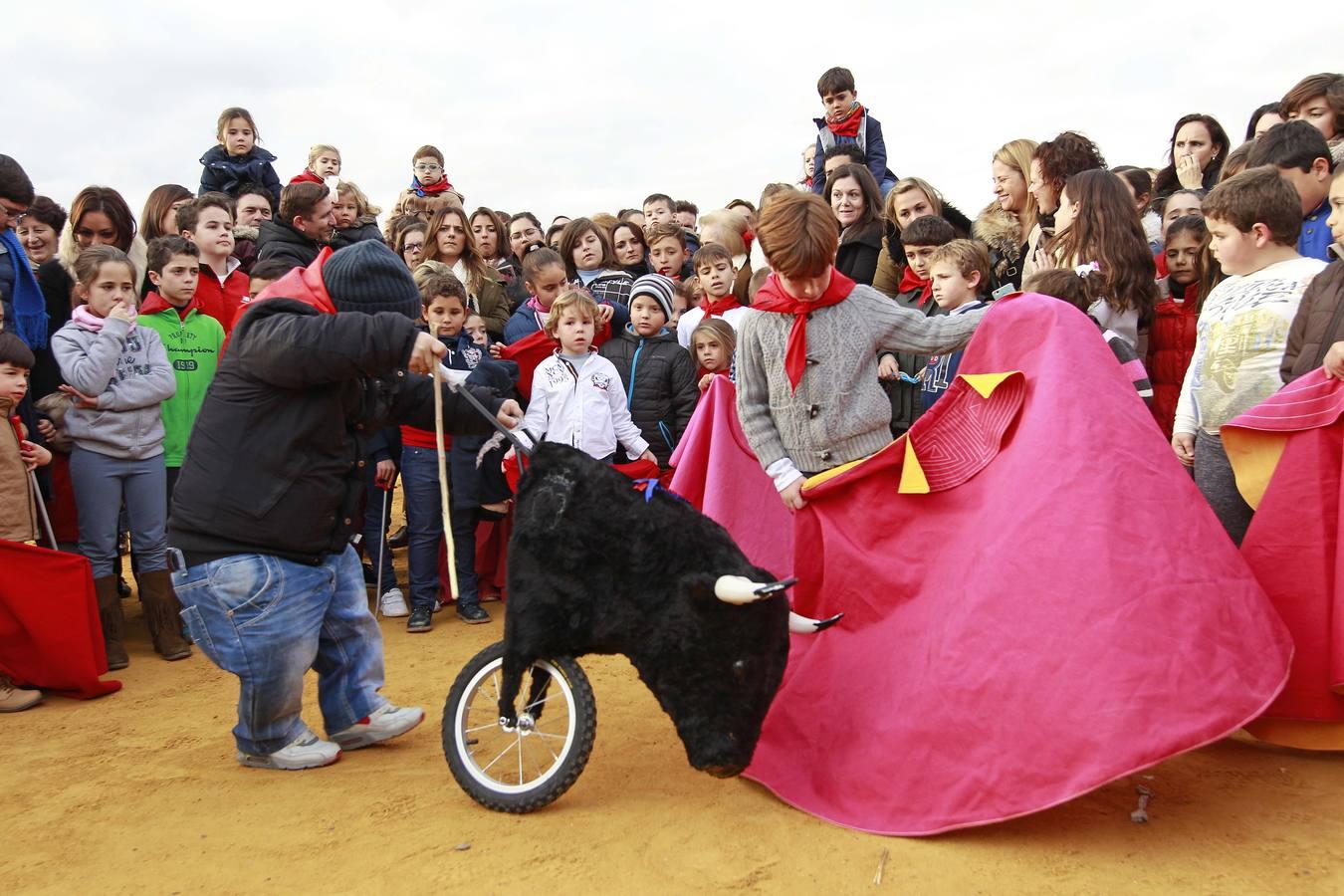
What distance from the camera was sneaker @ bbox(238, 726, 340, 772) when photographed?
4.32m

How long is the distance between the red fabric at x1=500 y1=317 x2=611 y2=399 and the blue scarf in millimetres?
2751

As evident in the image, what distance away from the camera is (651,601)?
353 cm

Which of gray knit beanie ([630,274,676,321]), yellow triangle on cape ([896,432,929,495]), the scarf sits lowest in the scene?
yellow triangle on cape ([896,432,929,495])

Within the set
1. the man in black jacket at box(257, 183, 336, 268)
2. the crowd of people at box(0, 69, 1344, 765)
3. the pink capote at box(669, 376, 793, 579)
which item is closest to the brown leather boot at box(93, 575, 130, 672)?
the crowd of people at box(0, 69, 1344, 765)

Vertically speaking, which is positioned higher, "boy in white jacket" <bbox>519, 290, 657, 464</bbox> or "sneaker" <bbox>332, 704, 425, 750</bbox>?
"boy in white jacket" <bbox>519, 290, 657, 464</bbox>

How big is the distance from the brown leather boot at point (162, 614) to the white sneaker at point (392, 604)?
3.89 ft

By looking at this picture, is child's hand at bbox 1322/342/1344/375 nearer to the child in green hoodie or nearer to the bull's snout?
the bull's snout

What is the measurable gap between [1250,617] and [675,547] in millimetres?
1834

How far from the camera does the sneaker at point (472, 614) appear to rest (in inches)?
269

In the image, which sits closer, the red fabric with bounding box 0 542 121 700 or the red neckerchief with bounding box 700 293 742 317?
the red fabric with bounding box 0 542 121 700

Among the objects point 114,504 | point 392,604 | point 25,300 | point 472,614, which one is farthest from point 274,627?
point 25,300

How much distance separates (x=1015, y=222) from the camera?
6.77m

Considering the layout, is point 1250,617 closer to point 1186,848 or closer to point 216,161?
point 1186,848

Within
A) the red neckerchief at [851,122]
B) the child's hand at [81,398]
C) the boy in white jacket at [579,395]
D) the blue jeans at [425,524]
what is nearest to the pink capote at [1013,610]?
the boy in white jacket at [579,395]
